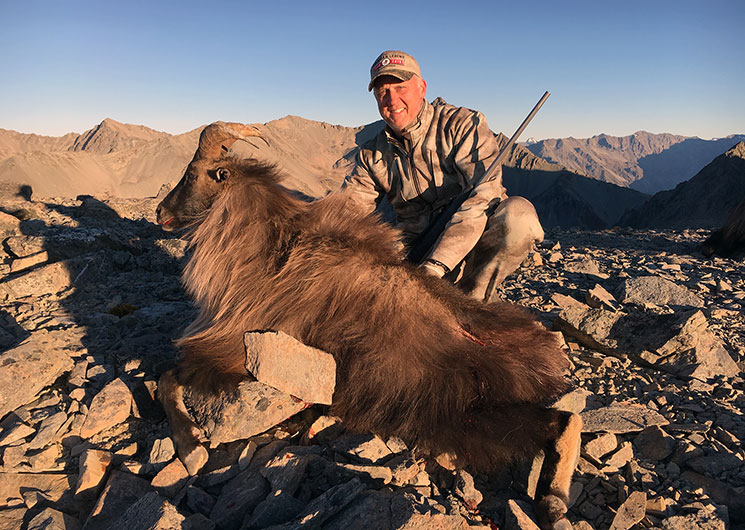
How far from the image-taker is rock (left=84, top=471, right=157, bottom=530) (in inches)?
80.7

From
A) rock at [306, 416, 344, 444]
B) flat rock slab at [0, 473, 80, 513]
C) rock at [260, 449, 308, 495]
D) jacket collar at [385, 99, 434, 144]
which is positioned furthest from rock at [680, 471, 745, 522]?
flat rock slab at [0, 473, 80, 513]

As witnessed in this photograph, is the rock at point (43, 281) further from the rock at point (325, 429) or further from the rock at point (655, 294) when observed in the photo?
the rock at point (655, 294)

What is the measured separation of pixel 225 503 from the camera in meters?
2.07

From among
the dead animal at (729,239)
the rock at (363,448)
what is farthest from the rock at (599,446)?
the dead animal at (729,239)

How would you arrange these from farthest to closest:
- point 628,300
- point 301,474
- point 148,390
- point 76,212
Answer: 1. point 76,212
2. point 628,300
3. point 148,390
4. point 301,474

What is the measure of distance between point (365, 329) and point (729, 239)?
9060 millimetres

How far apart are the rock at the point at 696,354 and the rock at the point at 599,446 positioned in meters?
1.23

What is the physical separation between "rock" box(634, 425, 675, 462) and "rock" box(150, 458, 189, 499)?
2495 mm

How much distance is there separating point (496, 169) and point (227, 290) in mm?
2309

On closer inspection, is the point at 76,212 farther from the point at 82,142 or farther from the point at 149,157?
the point at 82,142

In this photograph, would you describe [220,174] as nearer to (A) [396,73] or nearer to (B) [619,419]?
(A) [396,73]

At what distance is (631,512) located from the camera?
2.05m

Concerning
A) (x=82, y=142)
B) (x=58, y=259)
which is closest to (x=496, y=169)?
(x=58, y=259)

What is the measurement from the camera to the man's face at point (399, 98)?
358cm
